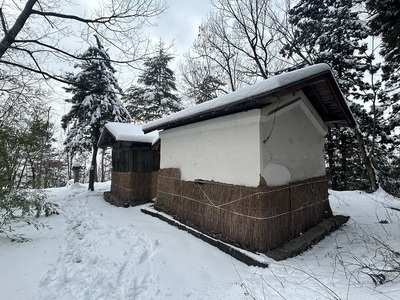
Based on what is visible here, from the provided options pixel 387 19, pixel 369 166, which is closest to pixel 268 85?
pixel 387 19

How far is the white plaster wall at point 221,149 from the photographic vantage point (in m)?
4.33

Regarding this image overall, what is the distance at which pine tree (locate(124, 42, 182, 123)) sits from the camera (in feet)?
62.8

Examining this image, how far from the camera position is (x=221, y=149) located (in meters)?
5.04

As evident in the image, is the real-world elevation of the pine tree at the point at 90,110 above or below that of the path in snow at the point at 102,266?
above

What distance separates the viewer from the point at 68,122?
13492 mm

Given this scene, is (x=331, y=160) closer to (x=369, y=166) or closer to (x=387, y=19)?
(x=369, y=166)

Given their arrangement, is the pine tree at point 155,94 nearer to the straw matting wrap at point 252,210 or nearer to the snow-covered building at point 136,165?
the snow-covered building at point 136,165

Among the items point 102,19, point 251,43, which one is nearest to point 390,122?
point 251,43

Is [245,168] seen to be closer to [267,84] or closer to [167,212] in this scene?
[267,84]

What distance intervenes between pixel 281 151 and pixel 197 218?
2.68 m

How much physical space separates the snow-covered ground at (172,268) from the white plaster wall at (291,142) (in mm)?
1592

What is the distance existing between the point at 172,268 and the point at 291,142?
372cm

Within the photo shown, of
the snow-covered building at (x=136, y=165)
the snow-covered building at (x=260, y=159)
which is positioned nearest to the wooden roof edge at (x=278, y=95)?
the snow-covered building at (x=260, y=159)

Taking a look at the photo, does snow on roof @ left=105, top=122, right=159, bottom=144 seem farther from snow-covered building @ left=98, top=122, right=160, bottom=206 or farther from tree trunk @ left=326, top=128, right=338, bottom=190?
tree trunk @ left=326, top=128, right=338, bottom=190
